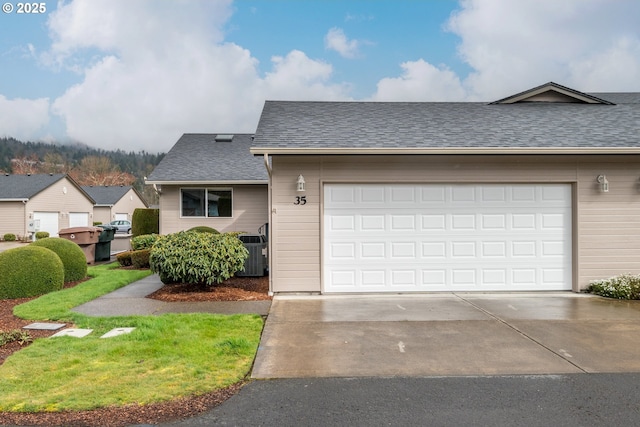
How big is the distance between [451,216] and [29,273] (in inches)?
342

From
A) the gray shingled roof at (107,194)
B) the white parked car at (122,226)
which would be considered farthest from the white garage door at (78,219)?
the gray shingled roof at (107,194)

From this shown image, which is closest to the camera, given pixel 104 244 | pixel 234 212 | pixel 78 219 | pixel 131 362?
pixel 131 362

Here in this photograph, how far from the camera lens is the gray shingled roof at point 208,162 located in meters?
14.5

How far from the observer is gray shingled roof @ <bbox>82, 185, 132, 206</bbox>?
130 feet

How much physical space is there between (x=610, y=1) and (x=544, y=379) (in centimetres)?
1311

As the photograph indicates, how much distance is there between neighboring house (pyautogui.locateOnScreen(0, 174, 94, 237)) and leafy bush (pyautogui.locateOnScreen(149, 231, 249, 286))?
24.4 meters

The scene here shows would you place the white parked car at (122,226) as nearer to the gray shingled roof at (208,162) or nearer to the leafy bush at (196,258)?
the gray shingled roof at (208,162)

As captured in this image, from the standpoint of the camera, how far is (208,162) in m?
15.8

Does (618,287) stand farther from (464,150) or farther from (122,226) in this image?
(122,226)

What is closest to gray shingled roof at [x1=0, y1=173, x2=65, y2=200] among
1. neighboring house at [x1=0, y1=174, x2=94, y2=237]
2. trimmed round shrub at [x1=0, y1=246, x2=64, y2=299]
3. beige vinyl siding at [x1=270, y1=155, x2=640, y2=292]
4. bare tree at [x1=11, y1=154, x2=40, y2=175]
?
neighboring house at [x1=0, y1=174, x2=94, y2=237]

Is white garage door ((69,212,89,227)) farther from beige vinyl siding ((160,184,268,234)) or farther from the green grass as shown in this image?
the green grass

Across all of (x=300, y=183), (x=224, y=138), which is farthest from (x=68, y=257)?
(x=224, y=138)

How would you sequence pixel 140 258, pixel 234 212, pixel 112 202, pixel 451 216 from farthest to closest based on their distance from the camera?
pixel 112 202, pixel 234 212, pixel 140 258, pixel 451 216

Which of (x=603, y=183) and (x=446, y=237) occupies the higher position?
(x=603, y=183)
